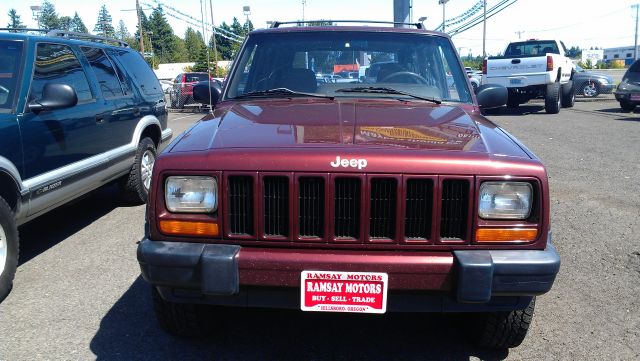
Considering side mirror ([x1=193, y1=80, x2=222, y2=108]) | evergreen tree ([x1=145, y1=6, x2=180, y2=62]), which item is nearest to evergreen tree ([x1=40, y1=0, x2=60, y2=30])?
evergreen tree ([x1=145, y1=6, x2=180, y2=62])

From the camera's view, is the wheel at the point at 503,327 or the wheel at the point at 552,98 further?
the wheel at the point at 552,98

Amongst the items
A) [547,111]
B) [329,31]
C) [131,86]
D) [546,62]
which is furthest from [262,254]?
[547,111]

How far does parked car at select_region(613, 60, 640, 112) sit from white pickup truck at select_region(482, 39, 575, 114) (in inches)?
70.4

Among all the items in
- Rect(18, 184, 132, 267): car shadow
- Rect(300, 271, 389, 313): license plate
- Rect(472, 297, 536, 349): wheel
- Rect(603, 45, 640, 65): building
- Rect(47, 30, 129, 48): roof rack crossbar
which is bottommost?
Rect(18, 184, 132, 267): car shadow

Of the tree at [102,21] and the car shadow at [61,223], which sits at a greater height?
the tree at [102,21]

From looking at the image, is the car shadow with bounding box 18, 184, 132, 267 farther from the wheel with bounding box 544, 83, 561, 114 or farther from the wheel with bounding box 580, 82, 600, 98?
the wheel with bounding box 580, 82, 600, 98

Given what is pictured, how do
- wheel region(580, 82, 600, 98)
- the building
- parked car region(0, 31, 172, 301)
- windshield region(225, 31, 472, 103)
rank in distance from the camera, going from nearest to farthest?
windshield region(225, 31, 472, 103) → parked car region(0, 31, 172, 301) → wheel region(580, 82, 600, 98) → the building

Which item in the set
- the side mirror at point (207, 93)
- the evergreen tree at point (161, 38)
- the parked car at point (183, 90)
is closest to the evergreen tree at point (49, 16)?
the evergreen tree at point (161, 38)

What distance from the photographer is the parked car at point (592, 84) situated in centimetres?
2289

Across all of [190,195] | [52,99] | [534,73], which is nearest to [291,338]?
[190,195]

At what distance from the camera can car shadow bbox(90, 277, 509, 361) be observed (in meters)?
2.98

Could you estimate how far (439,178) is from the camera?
95.0 inches

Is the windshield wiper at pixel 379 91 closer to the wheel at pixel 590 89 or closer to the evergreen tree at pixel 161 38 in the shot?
the wheel at pixel 590 89

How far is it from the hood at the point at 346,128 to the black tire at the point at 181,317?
860 millimetres
